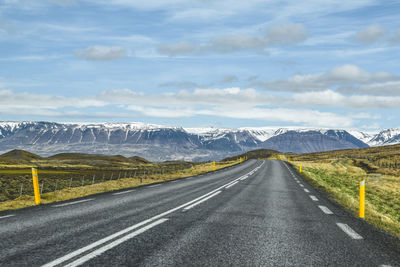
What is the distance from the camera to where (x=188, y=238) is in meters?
6.48

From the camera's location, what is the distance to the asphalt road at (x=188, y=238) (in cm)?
517

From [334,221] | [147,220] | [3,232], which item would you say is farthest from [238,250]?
[3,232]

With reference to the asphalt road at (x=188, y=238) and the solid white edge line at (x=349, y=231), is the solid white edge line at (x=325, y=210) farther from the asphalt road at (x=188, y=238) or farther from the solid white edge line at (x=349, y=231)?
the solid white edge line at (x=349, y=231)

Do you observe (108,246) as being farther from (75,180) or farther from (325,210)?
(75,180)

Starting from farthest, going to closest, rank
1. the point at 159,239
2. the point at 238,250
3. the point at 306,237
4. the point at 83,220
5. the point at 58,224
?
the point at 83,220 < the point at 58,224 < the point at 306,237 < the point at 159,239 < the point at 238,250

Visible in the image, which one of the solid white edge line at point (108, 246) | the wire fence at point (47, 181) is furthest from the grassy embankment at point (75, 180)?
the solid white edge line at point (108, 246)

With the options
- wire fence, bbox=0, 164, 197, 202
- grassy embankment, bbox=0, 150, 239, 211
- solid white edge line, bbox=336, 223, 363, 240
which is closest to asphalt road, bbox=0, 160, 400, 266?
solid white edge line, bbox=336, 223, 363, 240

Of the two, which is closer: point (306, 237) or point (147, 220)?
point (306, 237)

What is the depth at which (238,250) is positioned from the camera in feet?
18.8

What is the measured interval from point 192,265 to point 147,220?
3667 mm

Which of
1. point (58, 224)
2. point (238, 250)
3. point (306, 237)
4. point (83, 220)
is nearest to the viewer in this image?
point (238, 250)

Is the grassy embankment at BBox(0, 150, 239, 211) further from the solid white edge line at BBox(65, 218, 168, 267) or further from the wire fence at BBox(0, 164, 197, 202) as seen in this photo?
the solid white edge line at BBox(65, 218, 168, 267)

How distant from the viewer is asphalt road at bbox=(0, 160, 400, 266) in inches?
203

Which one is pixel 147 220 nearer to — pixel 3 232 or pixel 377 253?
pixel 3 232
